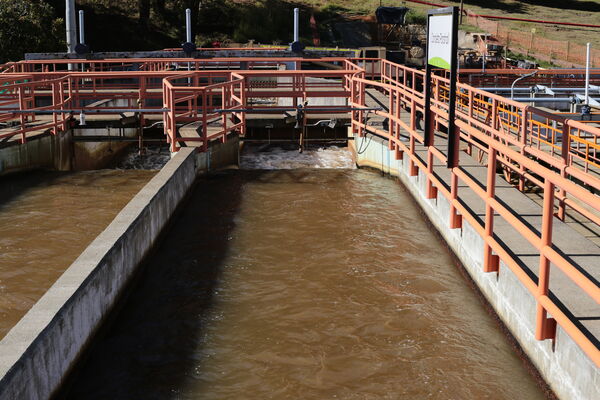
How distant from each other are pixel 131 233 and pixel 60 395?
2922 millimetres

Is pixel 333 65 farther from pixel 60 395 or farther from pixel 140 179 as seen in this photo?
pixel 60 395

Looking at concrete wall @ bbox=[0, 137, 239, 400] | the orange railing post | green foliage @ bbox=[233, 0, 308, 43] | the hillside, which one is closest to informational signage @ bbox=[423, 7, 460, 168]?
the orange railing post

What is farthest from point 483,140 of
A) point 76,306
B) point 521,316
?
point 76,306

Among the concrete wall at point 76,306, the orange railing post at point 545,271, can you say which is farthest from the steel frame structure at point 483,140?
the concrete wall at point 76,306

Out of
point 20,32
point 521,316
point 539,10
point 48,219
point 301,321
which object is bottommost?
point 301,321

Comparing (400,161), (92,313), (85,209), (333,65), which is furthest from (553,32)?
(92,313)

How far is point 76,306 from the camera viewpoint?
7.05m

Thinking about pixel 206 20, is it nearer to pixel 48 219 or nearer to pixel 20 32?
pixel 20 32

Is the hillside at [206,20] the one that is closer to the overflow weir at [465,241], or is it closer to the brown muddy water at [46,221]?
the brown muddy water at [46,221]

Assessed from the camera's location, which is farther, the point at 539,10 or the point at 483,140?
the point at 539,10

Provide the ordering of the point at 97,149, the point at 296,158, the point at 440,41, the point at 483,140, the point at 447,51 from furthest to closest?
the point at 97,149 → the point at 296,158 → the point at 440,41 → the point at 447,51 → the point at 483,140

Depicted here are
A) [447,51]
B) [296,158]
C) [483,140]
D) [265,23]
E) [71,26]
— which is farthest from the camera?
[265,23]

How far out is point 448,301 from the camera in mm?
8898

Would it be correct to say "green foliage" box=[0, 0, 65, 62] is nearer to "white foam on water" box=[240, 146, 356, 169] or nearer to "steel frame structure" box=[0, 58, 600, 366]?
"steel frame structure" box=[0, 58, 600, 366]
